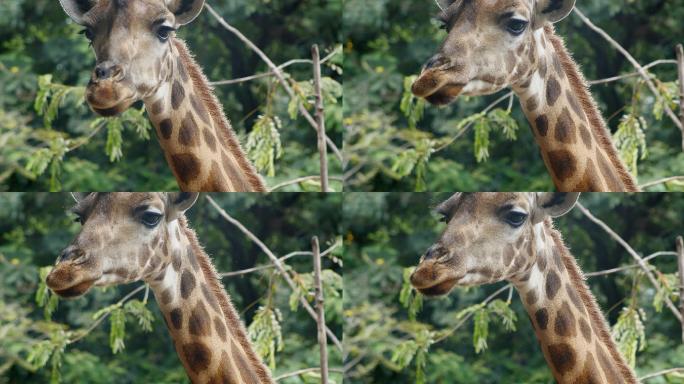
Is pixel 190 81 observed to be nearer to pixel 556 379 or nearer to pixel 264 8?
pixel 264 8

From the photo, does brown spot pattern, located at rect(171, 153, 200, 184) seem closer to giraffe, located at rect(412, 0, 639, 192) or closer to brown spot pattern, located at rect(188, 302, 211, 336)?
brown spot pattern, located at rect(188, 302, 211, 336)

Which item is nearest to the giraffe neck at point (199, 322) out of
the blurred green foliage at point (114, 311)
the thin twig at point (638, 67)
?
the blurred green foliage at point (114, 311)

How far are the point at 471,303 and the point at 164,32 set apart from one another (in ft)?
5.97

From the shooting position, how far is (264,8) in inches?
207

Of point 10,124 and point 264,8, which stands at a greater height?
point 264,8

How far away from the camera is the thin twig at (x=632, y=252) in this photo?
5.18 m

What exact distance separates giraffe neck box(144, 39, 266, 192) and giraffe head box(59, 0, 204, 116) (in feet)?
0.19

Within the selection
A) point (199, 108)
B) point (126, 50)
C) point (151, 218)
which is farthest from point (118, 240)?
point (126, 50)

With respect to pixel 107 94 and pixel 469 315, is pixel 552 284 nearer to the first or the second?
pixel 469 315

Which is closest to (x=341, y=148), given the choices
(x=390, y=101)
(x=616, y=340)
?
(x=390, y=101)

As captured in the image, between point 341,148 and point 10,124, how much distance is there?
58.6 inches

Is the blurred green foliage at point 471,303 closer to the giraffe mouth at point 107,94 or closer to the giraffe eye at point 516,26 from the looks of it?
the giraffe eye at point 516,26

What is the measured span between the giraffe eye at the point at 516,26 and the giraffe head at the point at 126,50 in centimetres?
142

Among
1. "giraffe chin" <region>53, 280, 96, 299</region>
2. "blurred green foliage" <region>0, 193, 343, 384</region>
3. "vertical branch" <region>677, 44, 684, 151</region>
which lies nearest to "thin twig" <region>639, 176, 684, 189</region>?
"vertical branch" <region>677, 44, 684, 151</region>
